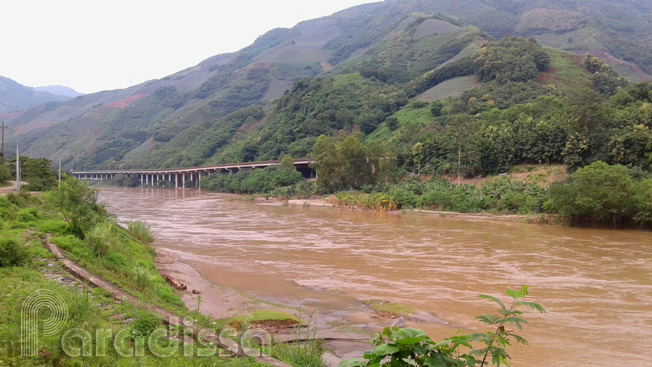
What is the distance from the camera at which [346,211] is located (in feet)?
165

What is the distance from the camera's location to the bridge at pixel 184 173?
82062 mm

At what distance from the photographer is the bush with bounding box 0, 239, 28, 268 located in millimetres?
10562

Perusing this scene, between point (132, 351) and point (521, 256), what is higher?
point (132, 351)

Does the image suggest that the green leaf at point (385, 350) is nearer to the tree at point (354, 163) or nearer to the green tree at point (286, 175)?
the tree at point (354, 163)

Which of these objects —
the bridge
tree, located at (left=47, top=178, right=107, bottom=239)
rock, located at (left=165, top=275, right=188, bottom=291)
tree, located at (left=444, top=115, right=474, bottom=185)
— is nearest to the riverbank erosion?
rock, located at (left=165, top=275, right=188, bottom=291)

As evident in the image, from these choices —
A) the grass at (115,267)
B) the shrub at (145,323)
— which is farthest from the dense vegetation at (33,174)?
the shrub at (145,323)

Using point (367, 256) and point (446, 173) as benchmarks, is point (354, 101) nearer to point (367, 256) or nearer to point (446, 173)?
point (446, 173)

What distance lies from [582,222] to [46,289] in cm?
3594

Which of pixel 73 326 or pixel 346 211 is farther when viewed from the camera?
pixel 346 211

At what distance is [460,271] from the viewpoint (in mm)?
20125

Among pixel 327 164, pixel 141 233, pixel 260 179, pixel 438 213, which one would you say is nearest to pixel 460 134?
pixel 438 213

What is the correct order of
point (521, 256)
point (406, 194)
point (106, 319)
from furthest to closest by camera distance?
point (406, 194)
point (521, 256)
point (106, 319)

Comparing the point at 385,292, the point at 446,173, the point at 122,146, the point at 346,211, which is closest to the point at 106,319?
the point at 385,292

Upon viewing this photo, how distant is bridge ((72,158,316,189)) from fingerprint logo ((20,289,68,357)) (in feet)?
219
